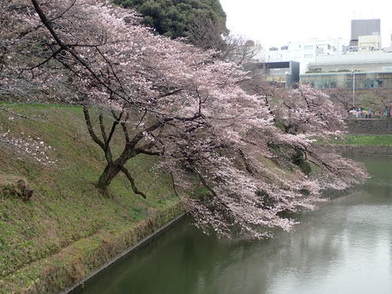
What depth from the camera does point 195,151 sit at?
1054cm

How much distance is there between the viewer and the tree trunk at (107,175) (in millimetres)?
10812

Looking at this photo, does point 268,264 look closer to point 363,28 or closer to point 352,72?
point 352,72

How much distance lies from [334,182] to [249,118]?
715 centimetres

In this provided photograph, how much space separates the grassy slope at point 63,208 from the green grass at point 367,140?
877 inches

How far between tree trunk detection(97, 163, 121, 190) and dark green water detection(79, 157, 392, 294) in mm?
1782

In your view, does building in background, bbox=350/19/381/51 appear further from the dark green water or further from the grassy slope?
the grassy slope

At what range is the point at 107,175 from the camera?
1085 cm

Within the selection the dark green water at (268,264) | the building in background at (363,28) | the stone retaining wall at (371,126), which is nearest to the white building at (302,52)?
the building in background at (363,28)

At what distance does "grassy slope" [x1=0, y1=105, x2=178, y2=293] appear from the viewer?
7039 millimetres

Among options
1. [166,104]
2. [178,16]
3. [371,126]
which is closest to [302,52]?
[371,126]

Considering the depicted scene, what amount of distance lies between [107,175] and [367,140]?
27.1 m

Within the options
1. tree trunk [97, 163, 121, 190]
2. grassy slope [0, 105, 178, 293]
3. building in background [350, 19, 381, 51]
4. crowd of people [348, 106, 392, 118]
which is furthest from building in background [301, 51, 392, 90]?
tree trunk [97, 163, 121, 190]

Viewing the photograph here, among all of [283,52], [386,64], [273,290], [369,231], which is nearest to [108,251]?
[273,290]

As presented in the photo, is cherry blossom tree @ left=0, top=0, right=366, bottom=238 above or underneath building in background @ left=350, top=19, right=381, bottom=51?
underneath
